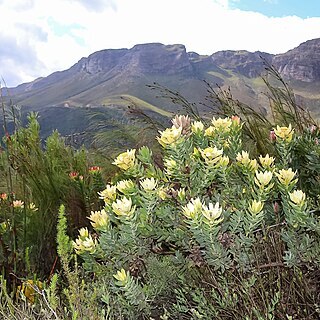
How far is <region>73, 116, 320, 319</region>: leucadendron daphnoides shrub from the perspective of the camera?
173cm

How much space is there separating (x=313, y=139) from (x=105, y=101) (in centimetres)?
13130

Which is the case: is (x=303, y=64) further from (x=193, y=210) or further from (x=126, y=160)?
(x=193, y=210)

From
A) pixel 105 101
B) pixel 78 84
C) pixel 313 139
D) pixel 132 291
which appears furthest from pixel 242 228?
pixel 78 84

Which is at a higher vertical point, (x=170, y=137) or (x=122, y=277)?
(x=170, y=137)

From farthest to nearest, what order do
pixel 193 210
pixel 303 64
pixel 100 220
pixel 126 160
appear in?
pixel 303 64, pixel 126 160, pixel 100 220, pixel 193 210

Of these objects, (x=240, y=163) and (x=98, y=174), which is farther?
(x=98, y=174)

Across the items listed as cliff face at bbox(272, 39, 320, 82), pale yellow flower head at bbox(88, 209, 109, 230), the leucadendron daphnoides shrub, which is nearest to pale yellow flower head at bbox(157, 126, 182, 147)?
the leucadendron daphnoides shrub

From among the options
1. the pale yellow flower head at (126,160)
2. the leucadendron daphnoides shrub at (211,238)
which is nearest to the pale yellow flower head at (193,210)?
the leucadendron daphnoides shrub at (211,238)

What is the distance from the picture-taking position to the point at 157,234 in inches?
73.2

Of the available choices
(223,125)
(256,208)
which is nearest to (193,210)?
(256,208)

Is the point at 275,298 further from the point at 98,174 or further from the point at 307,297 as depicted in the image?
the point at 98,174

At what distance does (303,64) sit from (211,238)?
33.8 feet

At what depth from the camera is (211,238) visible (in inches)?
64.5

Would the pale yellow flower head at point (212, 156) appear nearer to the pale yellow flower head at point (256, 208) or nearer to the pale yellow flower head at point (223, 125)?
the pale yellow flower head at point (256, 208)
